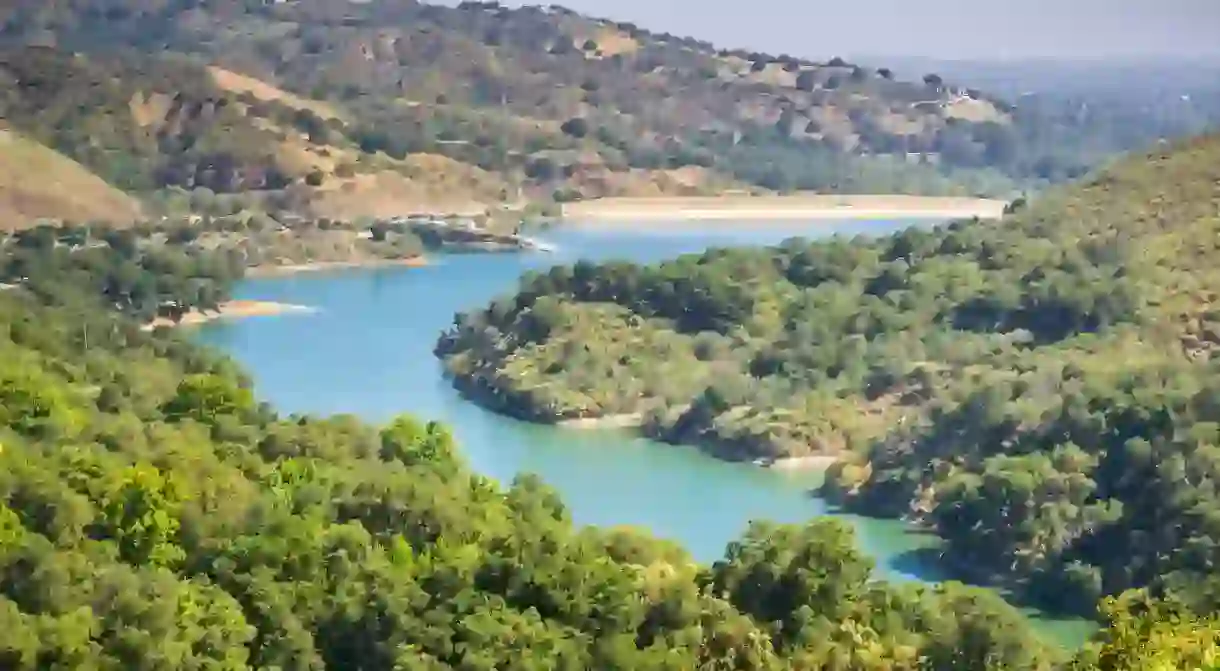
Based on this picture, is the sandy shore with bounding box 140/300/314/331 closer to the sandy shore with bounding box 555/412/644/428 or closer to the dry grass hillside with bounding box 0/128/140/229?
the dry grass hillside with bounding box 0/128/140/229

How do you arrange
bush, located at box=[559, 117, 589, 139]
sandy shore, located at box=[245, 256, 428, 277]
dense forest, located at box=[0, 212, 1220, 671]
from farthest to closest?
bush, located at box=[559, 117, 589, 139] → sandy shore, located at box=[245, 256, 428, 277] → dense forest, located at box=[0, 212, 1220, 671]

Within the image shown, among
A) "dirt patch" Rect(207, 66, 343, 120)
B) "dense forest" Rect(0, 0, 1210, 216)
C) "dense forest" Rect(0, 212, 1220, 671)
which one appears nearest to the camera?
"dense forest" Rect(0, 212, 1220, 671)

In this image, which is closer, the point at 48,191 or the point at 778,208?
the point at 48,191

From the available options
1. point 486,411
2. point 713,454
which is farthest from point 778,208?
point 713,454

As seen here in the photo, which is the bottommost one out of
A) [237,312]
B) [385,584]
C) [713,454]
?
[237,312]

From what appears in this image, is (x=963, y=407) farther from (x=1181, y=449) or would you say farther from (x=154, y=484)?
(x=154, y=484)

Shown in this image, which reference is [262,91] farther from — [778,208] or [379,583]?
[379,583]

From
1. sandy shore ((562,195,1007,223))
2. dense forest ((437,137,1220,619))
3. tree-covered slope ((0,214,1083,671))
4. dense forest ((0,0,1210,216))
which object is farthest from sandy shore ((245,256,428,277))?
tree-covered slope ((0,214,1083,671))

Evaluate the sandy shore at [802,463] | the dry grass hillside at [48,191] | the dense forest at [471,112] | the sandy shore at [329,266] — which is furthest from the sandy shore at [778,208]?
the sandy shore at [802,463]
